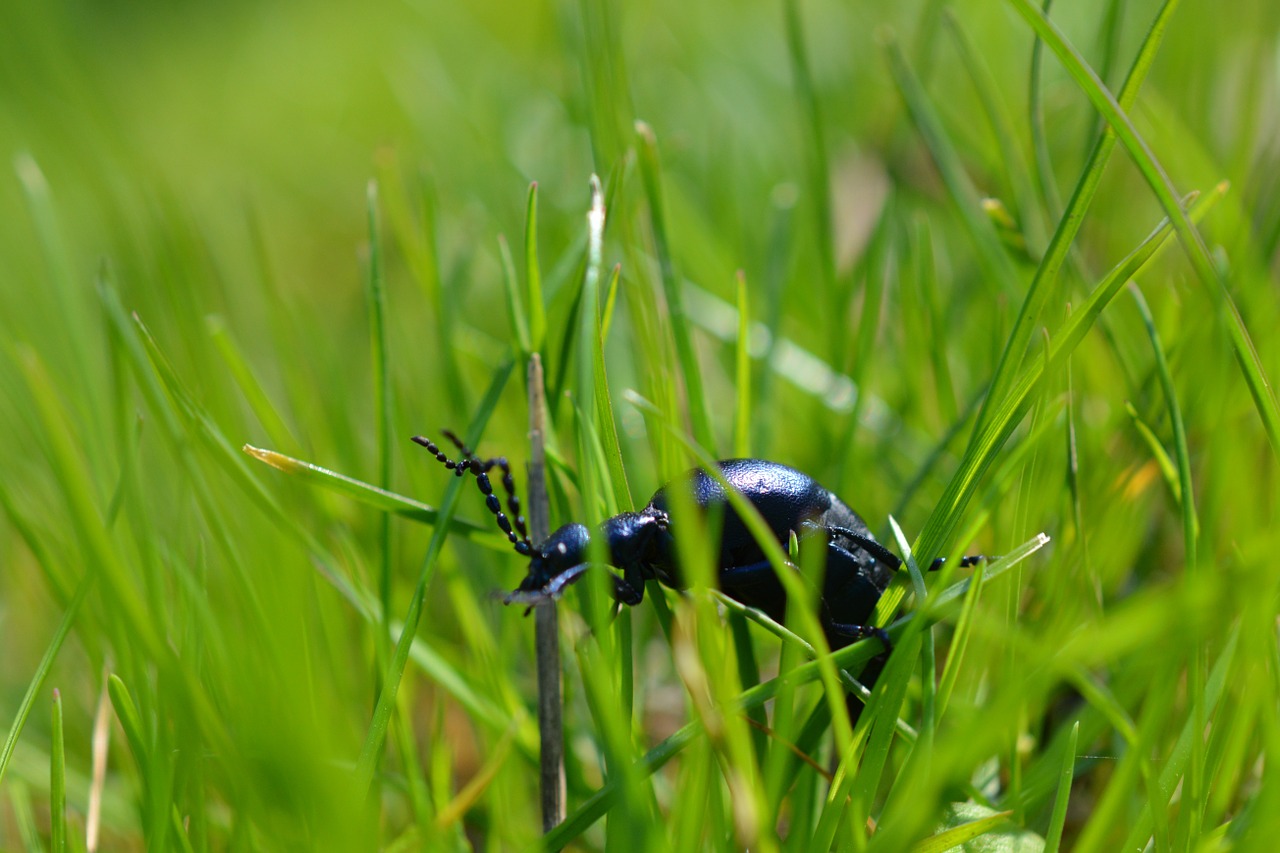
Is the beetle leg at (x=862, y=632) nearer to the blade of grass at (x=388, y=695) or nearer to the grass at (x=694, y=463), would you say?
the grass at (x=694, y=463)

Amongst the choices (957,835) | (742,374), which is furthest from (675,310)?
(957,835)

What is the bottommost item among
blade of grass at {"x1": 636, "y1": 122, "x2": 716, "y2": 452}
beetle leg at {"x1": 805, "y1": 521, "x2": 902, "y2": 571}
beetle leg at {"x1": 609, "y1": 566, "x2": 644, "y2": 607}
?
beetle leg at {"x1": 609, "y1": 566, "x2": 644, "y2": 607}

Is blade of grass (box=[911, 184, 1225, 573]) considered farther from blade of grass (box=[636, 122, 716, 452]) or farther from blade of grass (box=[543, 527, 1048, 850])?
blade of grass (box=[636, 122, 716, 452])

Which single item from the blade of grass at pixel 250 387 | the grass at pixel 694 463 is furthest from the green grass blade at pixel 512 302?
the blade of grass at pixel 250 387

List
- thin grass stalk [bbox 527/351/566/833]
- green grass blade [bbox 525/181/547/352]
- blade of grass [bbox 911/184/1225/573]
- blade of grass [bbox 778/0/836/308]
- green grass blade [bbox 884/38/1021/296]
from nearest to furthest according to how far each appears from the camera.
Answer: blade of grass [bbox 911/184/1225/573]
thin grass stalk [bbox 527/351/566/833]
green grass blade [bbox 525/181/547/352]
green grass blade [bbox 884/38/1021/296]
blade of grass [bbox 778/0/836/308]

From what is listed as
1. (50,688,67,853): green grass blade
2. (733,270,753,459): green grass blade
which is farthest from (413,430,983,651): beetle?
(50,688,67,853): green grass blade

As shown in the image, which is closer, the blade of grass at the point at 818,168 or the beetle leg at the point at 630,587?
the beetle leg at the point at 630,587
